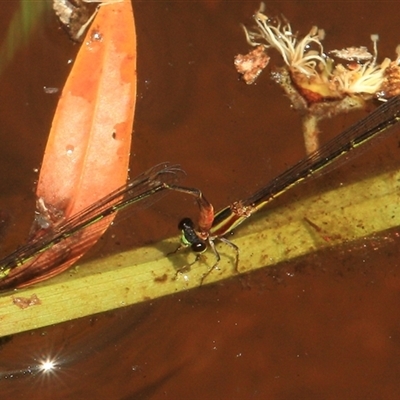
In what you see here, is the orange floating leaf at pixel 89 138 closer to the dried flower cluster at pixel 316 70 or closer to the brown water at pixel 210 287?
the brown water at pixel 210 287

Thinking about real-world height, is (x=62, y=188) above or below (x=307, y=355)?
above

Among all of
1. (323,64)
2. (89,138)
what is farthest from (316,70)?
(89,138)

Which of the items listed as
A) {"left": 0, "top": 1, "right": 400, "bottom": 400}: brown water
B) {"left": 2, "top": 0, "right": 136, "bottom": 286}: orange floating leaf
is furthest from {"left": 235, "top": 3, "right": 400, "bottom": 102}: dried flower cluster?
{"left": 2, "top": 0, "right": 136, "bottom": 286}: orange floating leaf

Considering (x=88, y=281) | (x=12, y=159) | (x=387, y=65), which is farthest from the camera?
(x=387, y=65)

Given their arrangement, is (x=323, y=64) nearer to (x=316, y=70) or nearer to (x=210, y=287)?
(x=316, y=70)

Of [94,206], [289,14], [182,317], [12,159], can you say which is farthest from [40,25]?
[182,317]

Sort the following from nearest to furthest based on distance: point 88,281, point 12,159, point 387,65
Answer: point 88,281, point 12,159, point 387,65

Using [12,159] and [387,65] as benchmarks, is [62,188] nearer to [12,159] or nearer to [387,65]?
[12,159]
